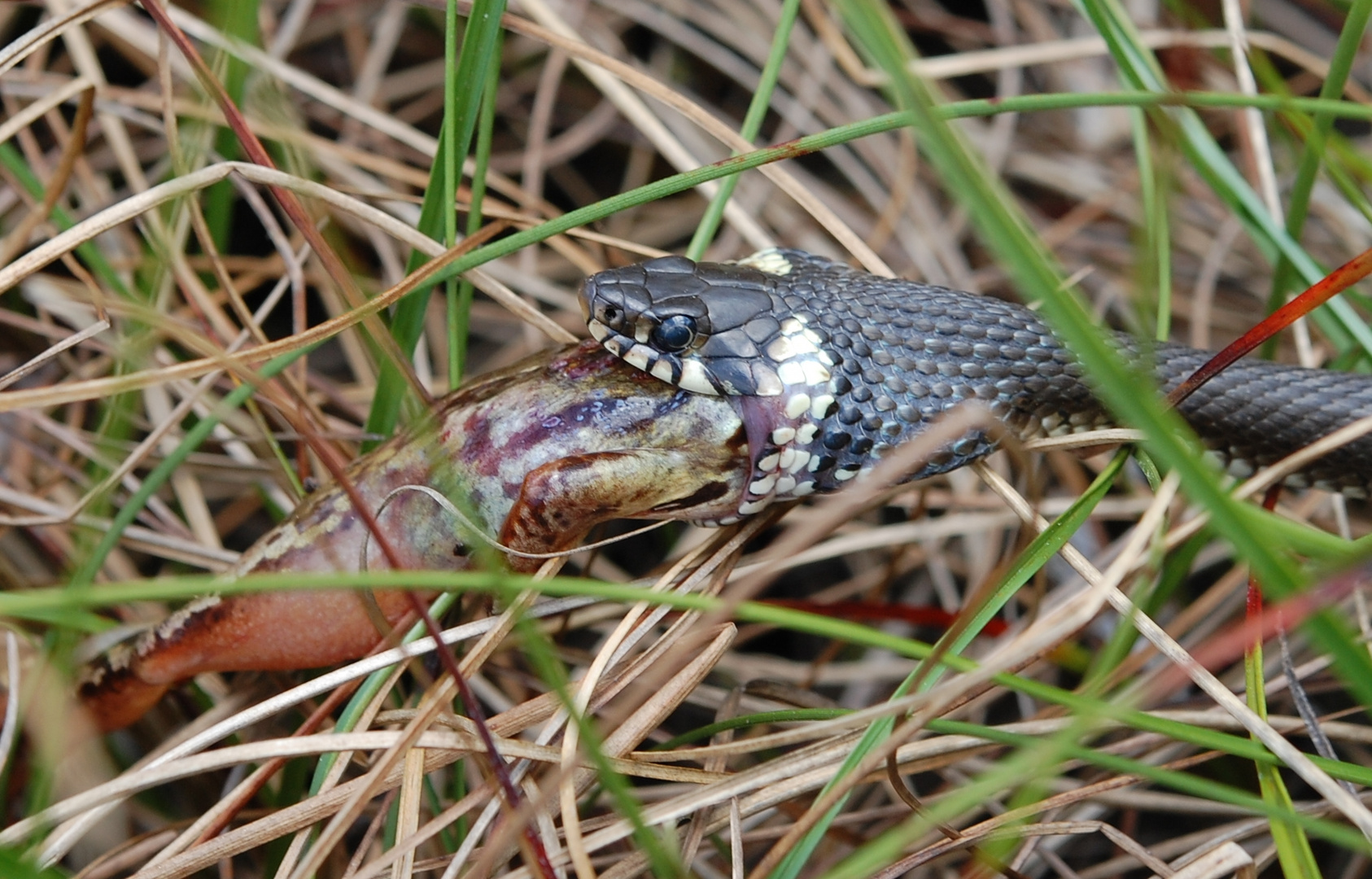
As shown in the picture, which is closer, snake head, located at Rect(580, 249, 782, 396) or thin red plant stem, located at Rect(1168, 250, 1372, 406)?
thin red plant stem, located at Rect(1168, 250, 1372, 406)

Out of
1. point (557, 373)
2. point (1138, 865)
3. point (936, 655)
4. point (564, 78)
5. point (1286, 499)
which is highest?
point (564, 78)

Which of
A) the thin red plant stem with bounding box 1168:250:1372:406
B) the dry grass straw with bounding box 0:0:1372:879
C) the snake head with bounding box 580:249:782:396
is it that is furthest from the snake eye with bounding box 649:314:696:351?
the thin red plant stem with bounding box 1168:250:1372:406

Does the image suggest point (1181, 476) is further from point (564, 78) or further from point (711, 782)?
point (564, 78)

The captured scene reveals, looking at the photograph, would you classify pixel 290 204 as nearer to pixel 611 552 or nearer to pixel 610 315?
pixel 610 315

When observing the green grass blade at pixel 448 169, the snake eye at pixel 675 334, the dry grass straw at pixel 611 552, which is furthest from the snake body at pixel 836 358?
the green grass blade at pixel 448 169

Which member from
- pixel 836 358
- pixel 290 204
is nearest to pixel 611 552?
pixel 836 358

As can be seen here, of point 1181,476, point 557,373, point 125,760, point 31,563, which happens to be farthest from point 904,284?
point 31,563

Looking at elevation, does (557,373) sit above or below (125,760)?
above

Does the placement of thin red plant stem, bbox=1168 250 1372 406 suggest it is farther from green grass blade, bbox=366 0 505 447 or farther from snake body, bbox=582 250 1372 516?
green grass blade, bbox=366 0 505 447
